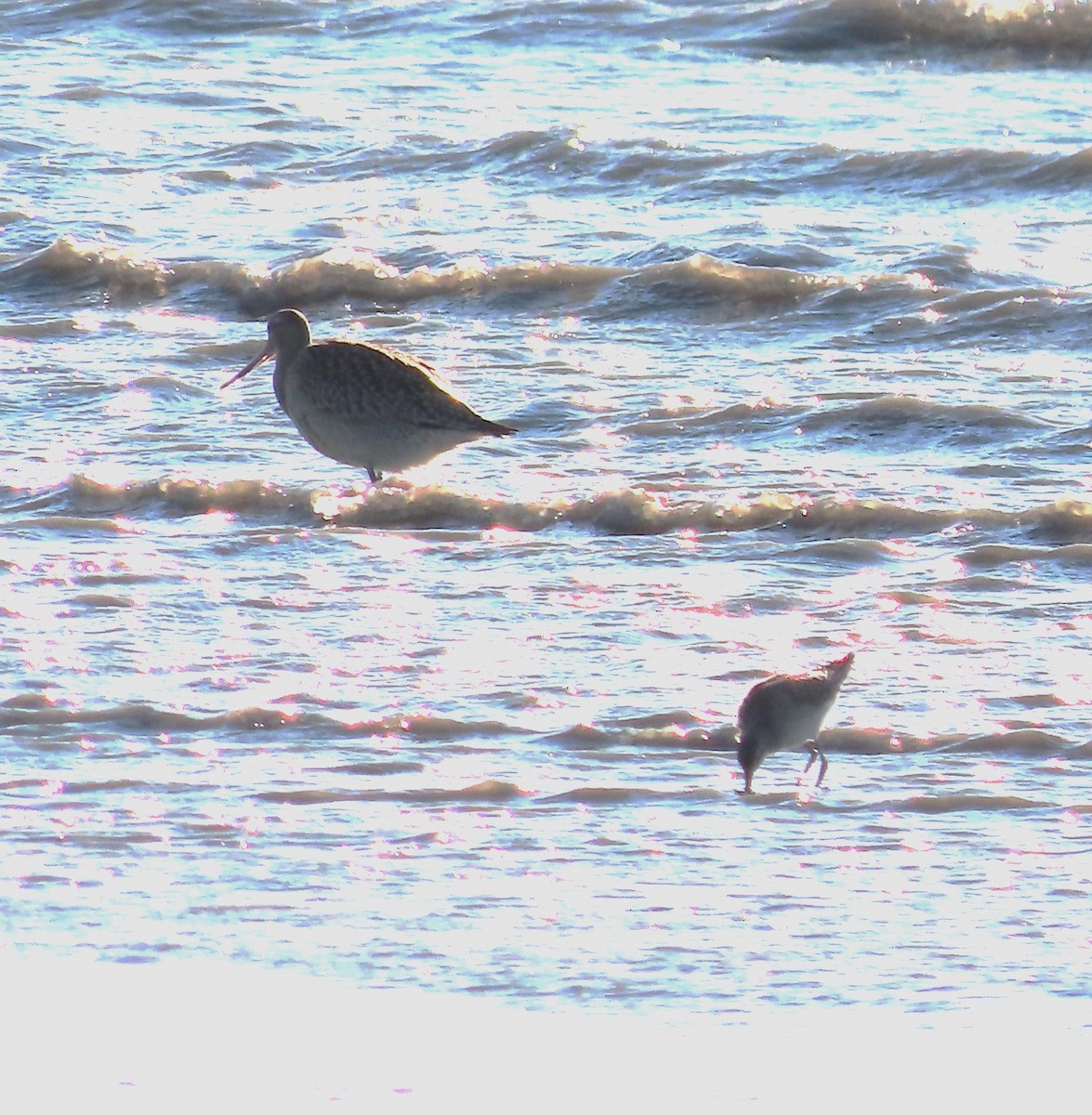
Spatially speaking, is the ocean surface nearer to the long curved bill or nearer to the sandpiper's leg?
the sandpiper's leg

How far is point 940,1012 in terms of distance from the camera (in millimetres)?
3713

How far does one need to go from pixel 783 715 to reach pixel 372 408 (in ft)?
9.34

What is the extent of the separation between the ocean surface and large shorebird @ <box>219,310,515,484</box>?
0.48 ft

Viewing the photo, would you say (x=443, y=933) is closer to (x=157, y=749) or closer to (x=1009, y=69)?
(x=157, y=749)

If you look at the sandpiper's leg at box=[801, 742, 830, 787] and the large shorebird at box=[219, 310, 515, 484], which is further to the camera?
the large shorebird at box=[219, 310, 515, 484]

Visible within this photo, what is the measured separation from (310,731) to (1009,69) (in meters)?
9.50

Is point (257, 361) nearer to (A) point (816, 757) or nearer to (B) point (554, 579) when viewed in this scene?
(B) point (554, 579)

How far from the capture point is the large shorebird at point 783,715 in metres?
4.59

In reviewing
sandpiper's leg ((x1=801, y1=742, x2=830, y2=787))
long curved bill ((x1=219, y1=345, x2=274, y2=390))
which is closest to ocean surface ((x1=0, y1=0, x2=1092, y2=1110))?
sandpiper's leg ((x1=801, y1=742, x2=830, y2=787))

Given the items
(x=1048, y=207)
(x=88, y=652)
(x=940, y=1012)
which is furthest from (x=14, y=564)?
(x=1048, y=207)

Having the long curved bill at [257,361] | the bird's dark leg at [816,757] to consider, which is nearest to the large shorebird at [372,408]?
the long curved bill at [257,361]

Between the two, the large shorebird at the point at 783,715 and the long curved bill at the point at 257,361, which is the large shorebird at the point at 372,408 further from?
the large shorebird at the point at 783,715

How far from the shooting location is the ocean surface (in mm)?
3889

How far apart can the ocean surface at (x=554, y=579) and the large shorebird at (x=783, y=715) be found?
105 mm
